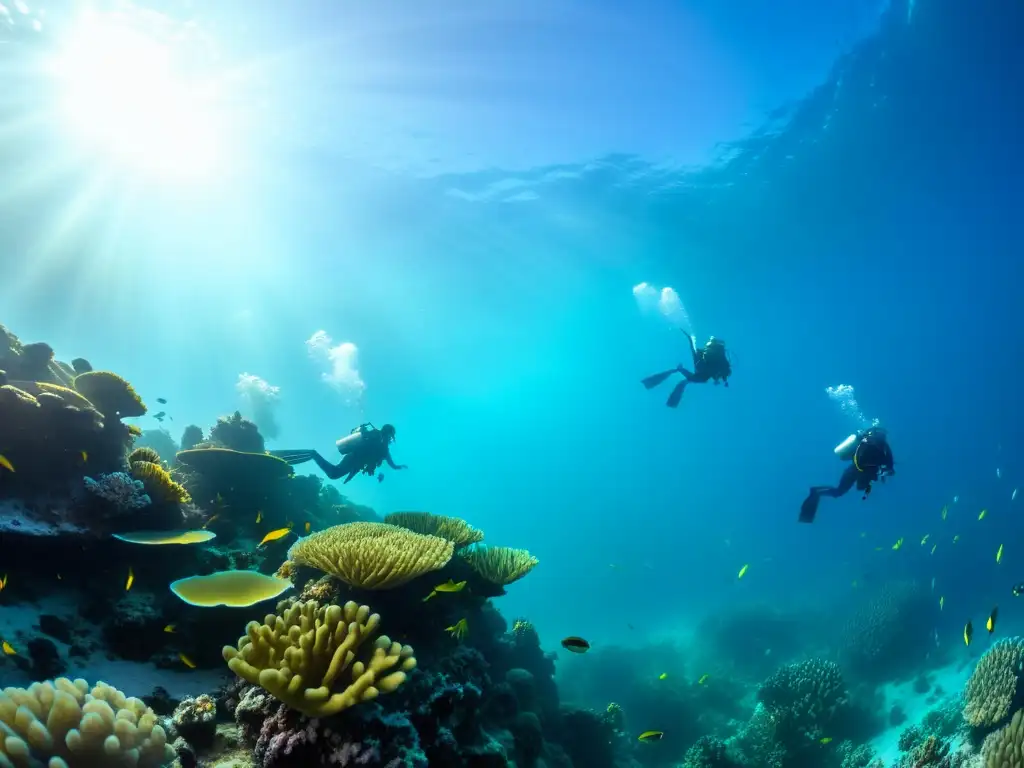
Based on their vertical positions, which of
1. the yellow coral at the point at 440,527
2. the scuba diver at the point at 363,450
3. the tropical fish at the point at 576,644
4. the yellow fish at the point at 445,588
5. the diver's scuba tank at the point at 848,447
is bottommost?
the tropical fish at the point at 576,644

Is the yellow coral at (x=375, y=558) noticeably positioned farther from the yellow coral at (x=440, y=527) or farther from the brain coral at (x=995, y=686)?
the brain coral at (x=995, y=686)

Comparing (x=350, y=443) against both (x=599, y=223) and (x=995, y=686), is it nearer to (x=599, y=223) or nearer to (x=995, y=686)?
(x=995, y=686)

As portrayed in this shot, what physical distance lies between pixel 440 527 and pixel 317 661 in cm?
367

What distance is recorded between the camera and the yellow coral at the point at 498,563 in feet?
21.5

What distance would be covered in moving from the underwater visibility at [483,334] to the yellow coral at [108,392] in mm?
58

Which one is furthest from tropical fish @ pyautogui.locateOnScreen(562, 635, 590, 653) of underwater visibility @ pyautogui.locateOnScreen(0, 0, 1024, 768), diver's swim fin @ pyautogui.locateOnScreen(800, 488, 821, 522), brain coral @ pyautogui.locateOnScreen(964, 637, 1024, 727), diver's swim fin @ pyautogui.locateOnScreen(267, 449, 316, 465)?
diver's swim fin @ pyautogui.locateOnScreen(267, 449, 316, 465)

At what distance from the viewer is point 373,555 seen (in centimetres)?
494

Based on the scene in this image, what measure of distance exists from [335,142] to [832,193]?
33.7 m

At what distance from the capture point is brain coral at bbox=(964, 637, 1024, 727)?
7.55 meters

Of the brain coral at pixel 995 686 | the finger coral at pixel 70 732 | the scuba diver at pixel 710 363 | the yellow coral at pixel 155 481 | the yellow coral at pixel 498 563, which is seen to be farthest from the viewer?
the scuba diver at pixel 710 363

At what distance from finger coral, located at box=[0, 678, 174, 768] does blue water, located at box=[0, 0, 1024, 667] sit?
59.7 feet

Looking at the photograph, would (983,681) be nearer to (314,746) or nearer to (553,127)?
(314,746)

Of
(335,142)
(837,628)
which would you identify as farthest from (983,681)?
(335,142)

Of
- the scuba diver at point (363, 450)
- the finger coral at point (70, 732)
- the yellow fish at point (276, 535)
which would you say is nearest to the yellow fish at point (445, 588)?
the finger coral at point (70, 732)
